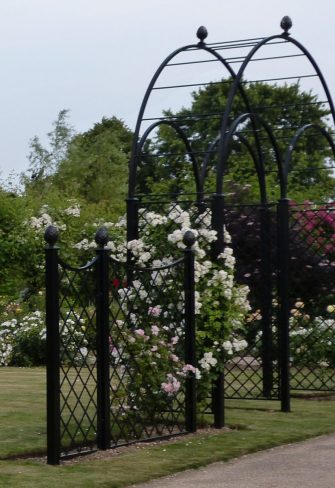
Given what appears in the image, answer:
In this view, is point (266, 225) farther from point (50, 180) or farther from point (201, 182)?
point (50, 180)

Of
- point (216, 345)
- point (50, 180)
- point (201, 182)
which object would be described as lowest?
point (216, 345)

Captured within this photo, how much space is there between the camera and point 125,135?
51.2 meters

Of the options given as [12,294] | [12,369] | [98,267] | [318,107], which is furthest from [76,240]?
[318,107]

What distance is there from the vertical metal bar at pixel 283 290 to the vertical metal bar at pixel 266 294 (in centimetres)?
38

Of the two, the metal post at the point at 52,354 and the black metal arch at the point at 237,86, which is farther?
the black metal arch at the point at 237,86

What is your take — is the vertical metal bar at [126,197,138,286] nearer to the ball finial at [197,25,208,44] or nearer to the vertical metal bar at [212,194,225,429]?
the vertical metal bar at [212,194,225,429]

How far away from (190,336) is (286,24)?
3.58m

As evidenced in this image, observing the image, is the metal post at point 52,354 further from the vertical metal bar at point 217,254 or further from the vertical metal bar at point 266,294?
the vertical metal bar at point 266,294

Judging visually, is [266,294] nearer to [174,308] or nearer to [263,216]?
[263,216]

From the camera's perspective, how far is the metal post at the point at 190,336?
8.65 meters

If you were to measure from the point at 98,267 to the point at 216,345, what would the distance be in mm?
1620

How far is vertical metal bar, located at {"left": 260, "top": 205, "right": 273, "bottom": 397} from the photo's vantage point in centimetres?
1094

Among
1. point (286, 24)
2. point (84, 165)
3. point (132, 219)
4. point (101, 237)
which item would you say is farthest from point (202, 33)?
point (84, 165)

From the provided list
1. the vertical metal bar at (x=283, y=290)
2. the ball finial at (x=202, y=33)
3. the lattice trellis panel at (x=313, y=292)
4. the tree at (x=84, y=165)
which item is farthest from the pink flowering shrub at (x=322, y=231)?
the tree at (x=84, y=165)
